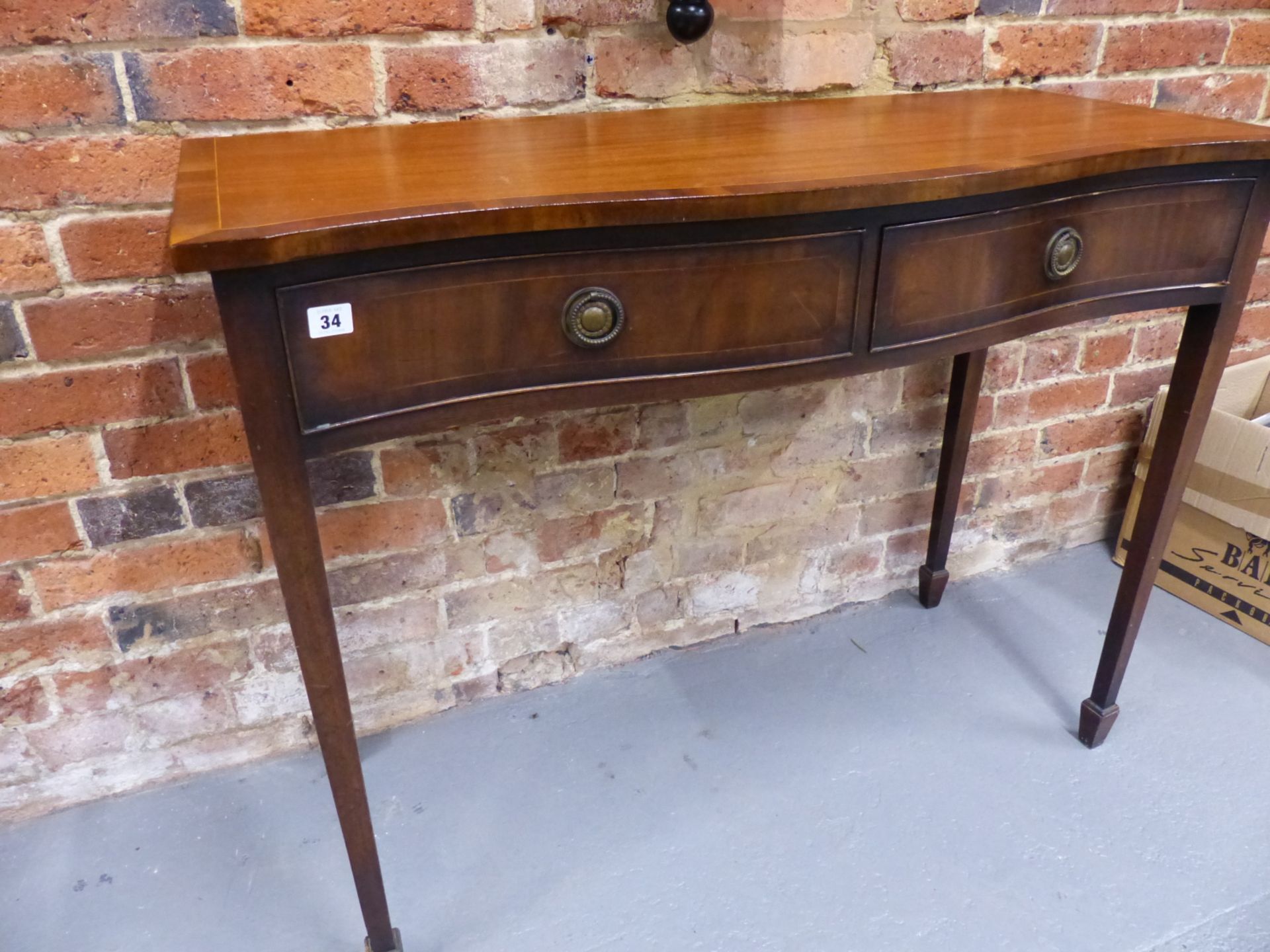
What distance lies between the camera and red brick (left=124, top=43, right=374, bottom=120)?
0.99m

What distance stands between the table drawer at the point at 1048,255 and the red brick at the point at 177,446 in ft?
2.54

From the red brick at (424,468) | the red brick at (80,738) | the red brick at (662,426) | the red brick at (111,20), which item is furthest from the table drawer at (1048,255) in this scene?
the red brick at (80,738)

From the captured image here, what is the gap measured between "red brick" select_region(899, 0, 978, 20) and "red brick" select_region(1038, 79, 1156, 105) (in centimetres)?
18

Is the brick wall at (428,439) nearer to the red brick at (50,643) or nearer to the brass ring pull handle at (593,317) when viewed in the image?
the red brick at (50,643)

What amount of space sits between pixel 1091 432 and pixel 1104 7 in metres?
0.72

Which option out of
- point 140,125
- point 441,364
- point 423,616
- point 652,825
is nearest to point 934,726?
point 652,825

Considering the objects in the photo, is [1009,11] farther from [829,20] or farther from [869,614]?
[869,614]

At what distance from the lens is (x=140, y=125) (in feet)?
3.28

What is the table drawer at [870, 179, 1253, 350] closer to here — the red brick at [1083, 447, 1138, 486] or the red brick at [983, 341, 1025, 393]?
the red brick at [983, 341, 1025, 393]

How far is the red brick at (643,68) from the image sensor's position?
3.81 feet

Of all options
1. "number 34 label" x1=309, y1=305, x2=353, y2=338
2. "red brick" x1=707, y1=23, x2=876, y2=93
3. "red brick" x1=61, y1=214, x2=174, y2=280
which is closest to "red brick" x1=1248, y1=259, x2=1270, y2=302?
"red brick" x1=707, y1=23, x2=876, y2=93

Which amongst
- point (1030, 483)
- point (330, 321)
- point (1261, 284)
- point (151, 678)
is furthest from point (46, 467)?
point (1261, 284)

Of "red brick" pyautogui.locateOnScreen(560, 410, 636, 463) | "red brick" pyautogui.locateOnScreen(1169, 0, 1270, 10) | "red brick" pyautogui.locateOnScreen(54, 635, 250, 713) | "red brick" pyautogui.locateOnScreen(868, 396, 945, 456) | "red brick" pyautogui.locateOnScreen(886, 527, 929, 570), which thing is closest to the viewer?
"red brick" pyautogui.locateOnScreen(54, 635, 250, 713)

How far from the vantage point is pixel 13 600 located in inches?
45.4
